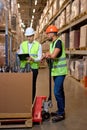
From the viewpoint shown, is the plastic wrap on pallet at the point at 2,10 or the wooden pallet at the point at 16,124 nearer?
the wooden pallet at the point at 16,124

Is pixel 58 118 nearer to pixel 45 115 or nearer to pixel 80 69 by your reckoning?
pixel 45 115

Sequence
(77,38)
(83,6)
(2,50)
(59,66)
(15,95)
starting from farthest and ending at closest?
(77,38) < (83,6) < (2,50) < (59,66) < (15,95)

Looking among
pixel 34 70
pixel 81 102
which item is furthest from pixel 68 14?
pixel 34 70

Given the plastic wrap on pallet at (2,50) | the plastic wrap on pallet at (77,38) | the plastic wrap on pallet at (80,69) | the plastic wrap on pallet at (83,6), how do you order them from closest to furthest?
the plastic wrap on pallet at (2,50) → the plastic wrap on pallet at (83,6) → the plastic wrap on pallet at (80,69) → the plastic wrap on pallet at (77,38)

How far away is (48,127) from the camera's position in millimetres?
4586

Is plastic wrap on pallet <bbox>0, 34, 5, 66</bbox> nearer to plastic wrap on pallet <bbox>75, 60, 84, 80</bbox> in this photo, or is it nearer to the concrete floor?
the concrete floor

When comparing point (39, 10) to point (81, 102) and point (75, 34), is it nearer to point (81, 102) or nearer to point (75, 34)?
point (75, 34)

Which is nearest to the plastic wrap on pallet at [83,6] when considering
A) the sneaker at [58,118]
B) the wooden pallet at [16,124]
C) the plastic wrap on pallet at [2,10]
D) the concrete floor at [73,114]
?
the concrete floor at [73,114]

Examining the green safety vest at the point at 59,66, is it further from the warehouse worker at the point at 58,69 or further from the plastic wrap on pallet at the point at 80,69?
the plastic wrap on pallet at the point at 80,69

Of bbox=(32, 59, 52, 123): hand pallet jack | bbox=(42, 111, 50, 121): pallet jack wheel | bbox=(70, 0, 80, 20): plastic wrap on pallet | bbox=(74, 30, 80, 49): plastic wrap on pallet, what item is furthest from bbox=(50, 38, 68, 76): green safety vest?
bbox=(74, 30, 80, 49): plastic wrap on pallet

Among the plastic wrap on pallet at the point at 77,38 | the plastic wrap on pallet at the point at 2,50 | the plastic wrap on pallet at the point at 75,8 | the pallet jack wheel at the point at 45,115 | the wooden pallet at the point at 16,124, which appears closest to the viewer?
the wooden pallet at the point at 16,124

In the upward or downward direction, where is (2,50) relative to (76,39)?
downward

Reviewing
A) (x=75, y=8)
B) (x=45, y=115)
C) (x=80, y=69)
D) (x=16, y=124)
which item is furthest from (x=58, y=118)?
(x=75, y=8)

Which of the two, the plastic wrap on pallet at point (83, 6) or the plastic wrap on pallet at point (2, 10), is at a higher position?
the plastic wrap on pallet at point (83, 6)
